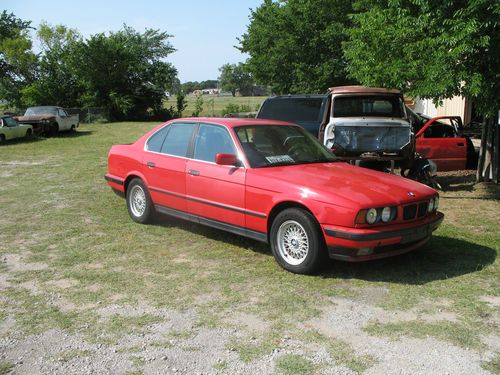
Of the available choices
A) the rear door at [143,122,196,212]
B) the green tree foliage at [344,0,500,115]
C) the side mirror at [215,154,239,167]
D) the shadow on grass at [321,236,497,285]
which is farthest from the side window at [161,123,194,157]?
the green tree foliage at [344,0,500,115]

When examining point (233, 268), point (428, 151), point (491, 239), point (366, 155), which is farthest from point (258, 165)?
point (428, 151)

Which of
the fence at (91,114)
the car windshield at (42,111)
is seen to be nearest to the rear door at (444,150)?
the car windshield at (42,111)

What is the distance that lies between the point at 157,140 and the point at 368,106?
453cm

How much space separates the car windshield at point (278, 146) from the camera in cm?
583

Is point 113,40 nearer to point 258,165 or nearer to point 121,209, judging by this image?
point 121,209

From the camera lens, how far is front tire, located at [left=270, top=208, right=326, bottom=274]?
4.95m

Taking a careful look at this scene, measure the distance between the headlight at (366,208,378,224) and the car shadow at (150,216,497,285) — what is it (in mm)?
613

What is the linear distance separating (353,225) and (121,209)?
457 cm

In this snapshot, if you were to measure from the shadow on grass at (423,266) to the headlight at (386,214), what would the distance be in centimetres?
59

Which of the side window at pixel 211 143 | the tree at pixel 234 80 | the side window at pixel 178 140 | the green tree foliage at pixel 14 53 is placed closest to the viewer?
the side window at pixel 211 143

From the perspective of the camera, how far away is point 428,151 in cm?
1065

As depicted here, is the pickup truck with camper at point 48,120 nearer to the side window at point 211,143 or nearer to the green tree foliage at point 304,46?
the green tree foliage at point 304,46

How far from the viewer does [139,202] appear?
7.27 meters

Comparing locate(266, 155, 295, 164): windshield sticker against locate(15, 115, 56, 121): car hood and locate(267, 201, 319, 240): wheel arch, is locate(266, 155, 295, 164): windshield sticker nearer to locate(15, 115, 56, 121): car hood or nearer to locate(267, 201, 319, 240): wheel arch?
locate(267, 201, 319, 240): wheel arch
